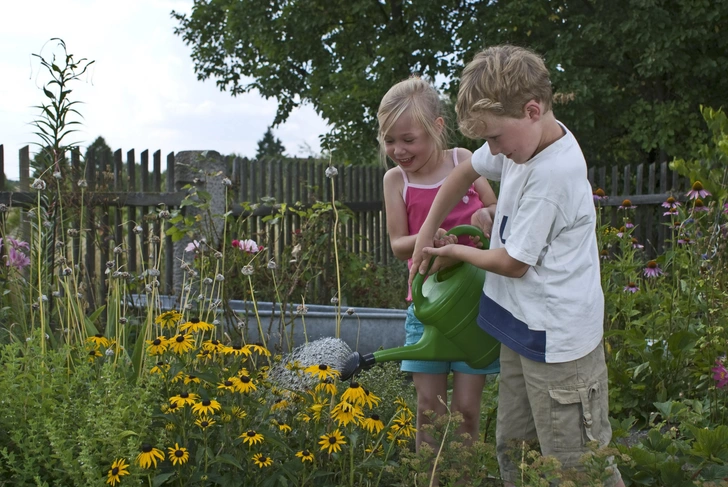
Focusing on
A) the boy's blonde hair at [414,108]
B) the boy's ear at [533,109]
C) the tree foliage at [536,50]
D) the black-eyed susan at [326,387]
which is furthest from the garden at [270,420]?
the tree foliage at [536,50]

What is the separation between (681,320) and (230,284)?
2787 mm

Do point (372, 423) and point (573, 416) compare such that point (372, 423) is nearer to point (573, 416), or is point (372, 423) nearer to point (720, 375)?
point (573, 416)

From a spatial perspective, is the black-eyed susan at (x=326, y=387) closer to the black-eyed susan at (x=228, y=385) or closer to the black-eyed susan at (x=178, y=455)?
the black-eyed susan at (x=228, y=385)

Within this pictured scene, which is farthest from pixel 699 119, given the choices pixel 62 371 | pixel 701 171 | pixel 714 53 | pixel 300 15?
pixel 62 371

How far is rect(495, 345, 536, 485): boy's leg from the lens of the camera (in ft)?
6.88

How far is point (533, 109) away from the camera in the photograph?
186 cm

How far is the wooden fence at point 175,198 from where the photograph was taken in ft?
16.0

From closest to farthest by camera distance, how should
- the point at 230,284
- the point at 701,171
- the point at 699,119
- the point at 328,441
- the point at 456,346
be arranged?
the point at 328,441 → the point at 456,346 → the point at 701,171 → the point at 230,284 → the point at 699,119

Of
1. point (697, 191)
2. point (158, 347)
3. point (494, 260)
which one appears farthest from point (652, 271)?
Result: point (158, 347)

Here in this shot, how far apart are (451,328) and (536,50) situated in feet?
34.8

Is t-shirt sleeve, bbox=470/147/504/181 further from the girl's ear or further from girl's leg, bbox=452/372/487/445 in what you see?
girl's leg, bbox=452/372/487/445

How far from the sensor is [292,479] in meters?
2.07

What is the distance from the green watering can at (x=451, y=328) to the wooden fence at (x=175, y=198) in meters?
1.47

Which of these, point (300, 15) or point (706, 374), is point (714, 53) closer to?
point (300, 15)
